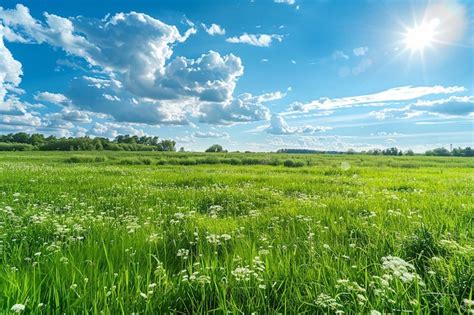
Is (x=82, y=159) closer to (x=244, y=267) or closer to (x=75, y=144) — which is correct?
(x=244, y=267)

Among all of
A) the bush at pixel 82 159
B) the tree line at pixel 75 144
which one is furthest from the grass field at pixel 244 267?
the tree line at pixel 75 144

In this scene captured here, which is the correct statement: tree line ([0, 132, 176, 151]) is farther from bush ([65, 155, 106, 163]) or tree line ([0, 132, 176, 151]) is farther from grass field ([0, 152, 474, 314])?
grass field ([0, 152, 474, 314])

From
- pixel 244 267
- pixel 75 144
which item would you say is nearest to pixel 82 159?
pixel 244 267

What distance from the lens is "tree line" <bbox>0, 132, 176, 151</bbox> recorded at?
5191 inches

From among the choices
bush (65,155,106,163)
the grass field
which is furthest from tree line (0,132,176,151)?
the grass field

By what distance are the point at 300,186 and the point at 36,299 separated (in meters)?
12.7

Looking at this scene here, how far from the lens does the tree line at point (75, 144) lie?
132 m

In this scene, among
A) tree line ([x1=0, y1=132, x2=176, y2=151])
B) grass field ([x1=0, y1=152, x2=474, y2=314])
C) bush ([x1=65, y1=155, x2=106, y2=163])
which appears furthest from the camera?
tree line ([x1=0, y1=132, x2=176, y2=151])

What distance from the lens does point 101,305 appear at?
3.12m

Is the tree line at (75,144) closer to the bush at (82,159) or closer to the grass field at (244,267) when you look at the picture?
the bush at (82,159)

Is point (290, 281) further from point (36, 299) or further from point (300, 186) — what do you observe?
point (300, 186)

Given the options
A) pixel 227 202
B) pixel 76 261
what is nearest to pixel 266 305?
pixel 76 261

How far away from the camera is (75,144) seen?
447 ft

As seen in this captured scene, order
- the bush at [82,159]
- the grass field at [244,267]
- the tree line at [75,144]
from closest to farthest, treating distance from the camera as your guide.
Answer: the grass field at [244,267] < the bush at [82,159] < the tree line at [75,144]
